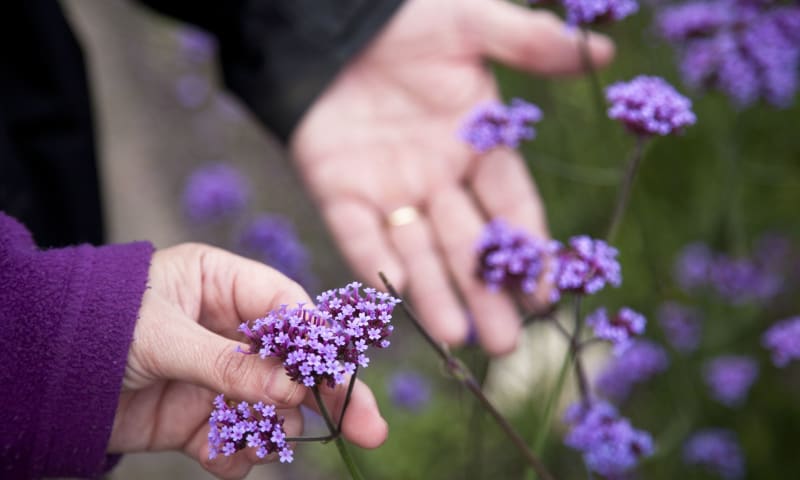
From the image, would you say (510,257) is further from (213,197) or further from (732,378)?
(213,197)

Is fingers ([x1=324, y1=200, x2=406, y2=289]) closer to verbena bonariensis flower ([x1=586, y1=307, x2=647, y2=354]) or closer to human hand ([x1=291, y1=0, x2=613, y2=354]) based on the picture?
human hand ([x1=291, y1=0, x2=613, y2=354])

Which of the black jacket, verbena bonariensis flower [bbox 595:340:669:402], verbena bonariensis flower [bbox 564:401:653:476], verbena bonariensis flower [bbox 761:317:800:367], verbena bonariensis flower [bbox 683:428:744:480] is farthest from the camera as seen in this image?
verbena bonariensis flower [bbox 595:340:669:402]

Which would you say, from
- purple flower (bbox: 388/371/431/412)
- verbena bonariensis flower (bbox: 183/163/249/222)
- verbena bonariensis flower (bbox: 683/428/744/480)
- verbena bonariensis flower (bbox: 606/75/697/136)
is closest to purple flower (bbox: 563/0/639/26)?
verbena bonariensis flower (bbox: 606/75/697/136)

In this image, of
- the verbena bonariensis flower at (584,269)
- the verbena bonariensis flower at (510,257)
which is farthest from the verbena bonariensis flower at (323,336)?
the verbena bonariensis flower at (510,257)

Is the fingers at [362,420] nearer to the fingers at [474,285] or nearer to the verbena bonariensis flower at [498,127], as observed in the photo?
the fingers at [474,285]

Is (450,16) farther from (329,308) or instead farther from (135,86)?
(135,86)
